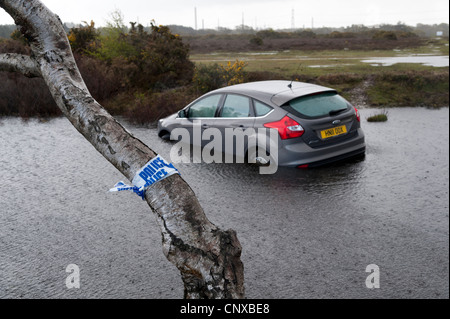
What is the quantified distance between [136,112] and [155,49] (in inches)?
252

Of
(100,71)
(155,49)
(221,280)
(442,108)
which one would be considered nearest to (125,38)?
(155,49)

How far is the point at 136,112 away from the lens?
12.8 metres

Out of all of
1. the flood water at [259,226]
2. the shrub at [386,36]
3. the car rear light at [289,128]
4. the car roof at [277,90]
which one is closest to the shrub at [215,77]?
the car roof at [277,90]

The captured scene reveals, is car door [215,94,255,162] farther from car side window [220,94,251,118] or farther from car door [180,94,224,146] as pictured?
car door [180,94,224,146]

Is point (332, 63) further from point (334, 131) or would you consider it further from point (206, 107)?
point (334, 131)

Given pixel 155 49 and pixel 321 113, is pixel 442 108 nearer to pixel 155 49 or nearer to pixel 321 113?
pixel 321 113

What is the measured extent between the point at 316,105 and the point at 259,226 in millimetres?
2992

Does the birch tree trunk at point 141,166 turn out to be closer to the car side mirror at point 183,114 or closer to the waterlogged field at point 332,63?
the car side mirror at point 183,114

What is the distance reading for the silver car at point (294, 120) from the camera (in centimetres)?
733

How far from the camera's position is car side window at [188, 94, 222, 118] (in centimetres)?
880

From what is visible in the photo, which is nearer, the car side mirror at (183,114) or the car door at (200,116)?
the car door at (200,116)

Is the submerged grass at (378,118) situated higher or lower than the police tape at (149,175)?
lower

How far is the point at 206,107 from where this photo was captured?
8984 millimetres

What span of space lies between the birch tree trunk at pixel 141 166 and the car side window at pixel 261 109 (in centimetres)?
438
